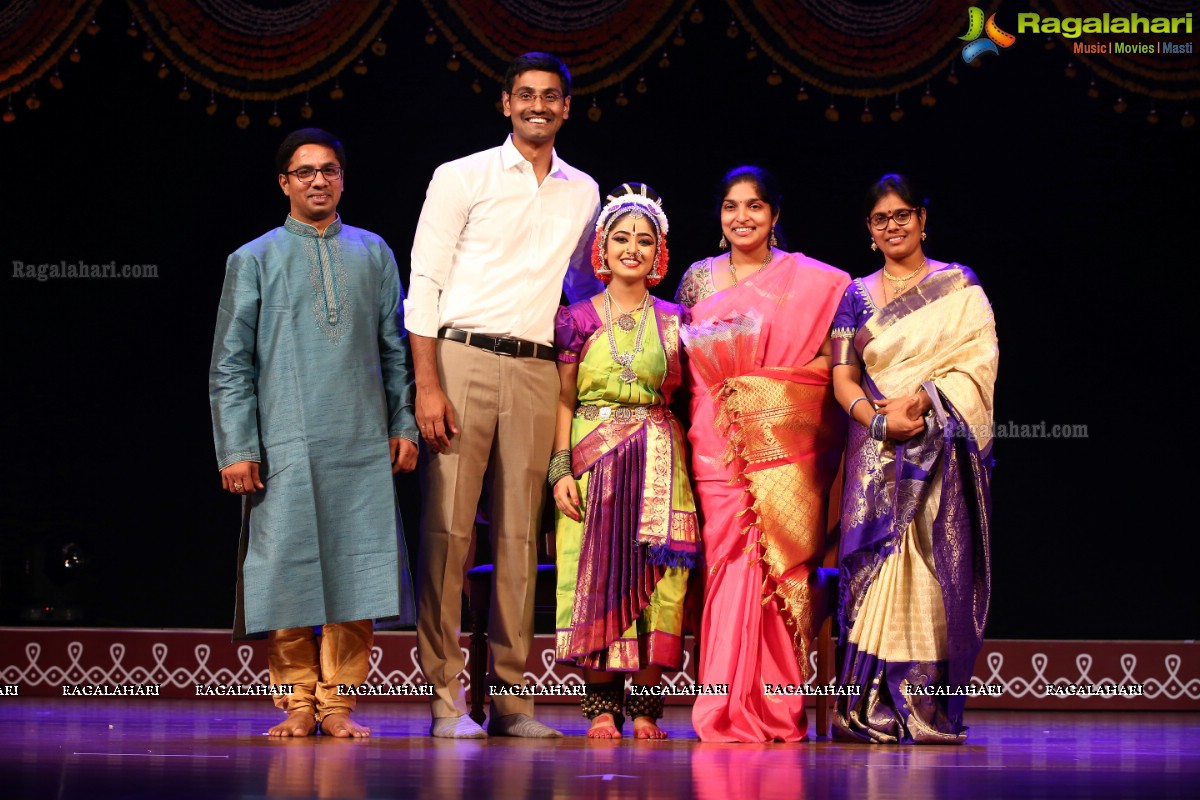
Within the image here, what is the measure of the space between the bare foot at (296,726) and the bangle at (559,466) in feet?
2.92

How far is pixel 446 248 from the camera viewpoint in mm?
4082

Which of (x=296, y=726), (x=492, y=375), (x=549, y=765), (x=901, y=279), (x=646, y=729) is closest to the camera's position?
(x=549, y=765)

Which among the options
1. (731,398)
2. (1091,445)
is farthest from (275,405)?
(1091,445)

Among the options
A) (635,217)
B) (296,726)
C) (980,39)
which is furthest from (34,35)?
(980,39)

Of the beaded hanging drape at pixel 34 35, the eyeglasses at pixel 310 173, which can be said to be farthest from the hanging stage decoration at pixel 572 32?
the eyeglasses at pixel 310 173

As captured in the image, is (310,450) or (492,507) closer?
(310,450)

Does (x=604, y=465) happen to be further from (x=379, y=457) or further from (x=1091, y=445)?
(x=1091, y=445)

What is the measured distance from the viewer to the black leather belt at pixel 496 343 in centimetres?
A: 402

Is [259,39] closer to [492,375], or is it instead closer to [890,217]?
[492,375]

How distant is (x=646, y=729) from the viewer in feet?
12.8

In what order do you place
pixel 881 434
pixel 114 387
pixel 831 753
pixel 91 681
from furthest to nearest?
pixel 114 387 → pixel 91 681 → pixel 881 434 → pixel 831 753

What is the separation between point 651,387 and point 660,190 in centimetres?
206

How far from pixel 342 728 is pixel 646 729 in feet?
2.58

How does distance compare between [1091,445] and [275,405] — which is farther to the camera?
[1091,445]
